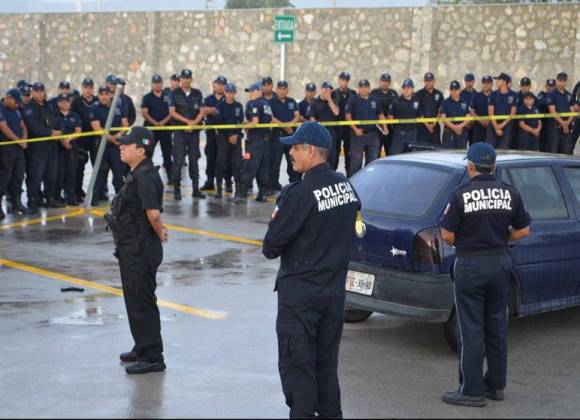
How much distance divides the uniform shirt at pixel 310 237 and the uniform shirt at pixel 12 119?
9784 mm

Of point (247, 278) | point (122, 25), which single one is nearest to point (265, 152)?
point (247, 278)

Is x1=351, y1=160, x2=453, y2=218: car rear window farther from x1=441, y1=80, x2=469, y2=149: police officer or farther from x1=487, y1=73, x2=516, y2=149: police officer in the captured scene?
x1=487, y1=73, x2=516, y2=149: police officer

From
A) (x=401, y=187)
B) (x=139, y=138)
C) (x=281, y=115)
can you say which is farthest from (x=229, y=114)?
(x=139, y=138)

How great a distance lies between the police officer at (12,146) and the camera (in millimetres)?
14938

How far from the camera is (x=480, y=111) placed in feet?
62.3

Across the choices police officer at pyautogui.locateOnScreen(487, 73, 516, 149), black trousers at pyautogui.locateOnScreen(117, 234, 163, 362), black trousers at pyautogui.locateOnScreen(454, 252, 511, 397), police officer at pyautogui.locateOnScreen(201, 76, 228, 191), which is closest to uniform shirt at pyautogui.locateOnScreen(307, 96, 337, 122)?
police officer at pyautogui.locateOnScreen(201, 76, 228, 191)

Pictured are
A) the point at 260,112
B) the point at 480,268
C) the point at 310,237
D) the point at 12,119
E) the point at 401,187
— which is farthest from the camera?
the point at 260,112

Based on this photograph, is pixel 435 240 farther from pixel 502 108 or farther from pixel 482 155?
pixel 502 108

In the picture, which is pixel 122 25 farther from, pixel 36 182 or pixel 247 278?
pixel 247 278

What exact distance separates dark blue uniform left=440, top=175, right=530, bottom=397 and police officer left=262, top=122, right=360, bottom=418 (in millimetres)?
1271

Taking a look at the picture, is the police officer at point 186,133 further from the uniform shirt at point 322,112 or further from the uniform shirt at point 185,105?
the uniform shirt at point 322,112

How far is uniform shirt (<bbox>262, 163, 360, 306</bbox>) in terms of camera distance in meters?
5.86

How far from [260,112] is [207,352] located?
9.34 metres

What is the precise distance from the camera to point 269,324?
29.9 ft
